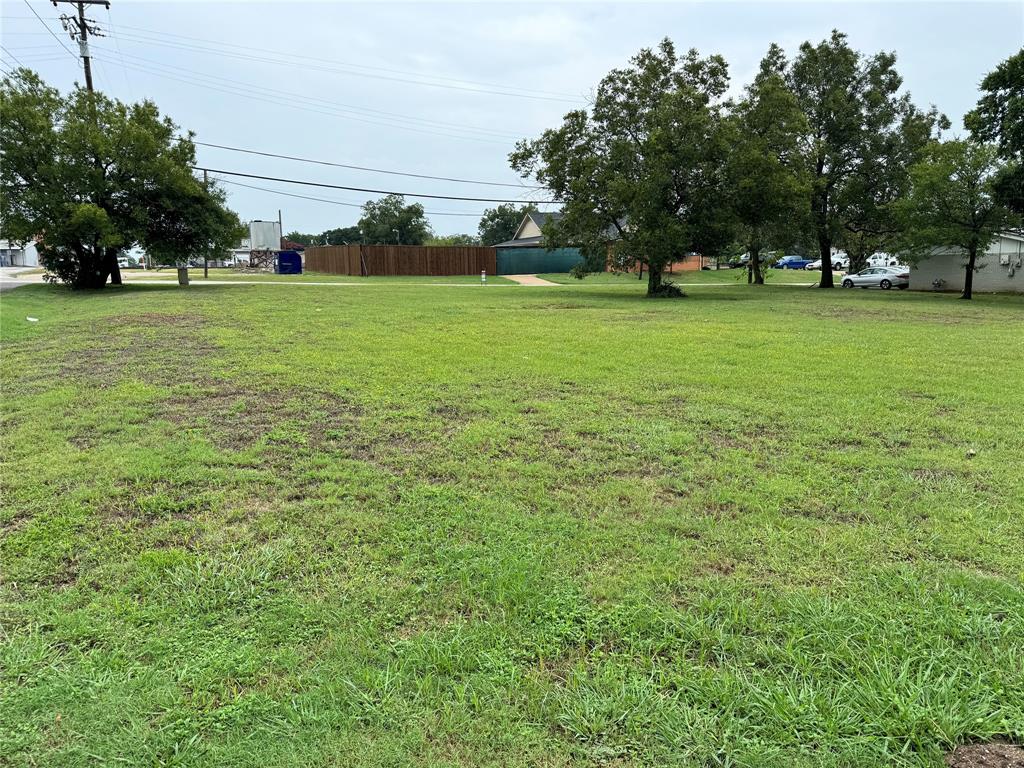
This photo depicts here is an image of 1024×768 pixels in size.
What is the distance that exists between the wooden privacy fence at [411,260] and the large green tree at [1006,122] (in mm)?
28985

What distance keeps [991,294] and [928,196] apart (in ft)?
24.8

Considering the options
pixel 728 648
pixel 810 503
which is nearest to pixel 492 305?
pixel 810 503

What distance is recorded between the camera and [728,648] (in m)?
2.10

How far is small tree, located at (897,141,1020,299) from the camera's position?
63.4ft

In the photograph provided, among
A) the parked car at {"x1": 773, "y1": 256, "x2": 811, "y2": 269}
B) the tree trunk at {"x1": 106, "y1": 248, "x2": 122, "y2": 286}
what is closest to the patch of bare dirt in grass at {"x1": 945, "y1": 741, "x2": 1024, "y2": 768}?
the tree trunk at {"x1": 106, "y1": 248, "x2": 122, "y2": 286}

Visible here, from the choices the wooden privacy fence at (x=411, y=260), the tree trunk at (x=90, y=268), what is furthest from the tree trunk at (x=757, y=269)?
the tree trunk at (x=90, y=268)

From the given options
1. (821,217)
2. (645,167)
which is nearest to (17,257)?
(645,167)

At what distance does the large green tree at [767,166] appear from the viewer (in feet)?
64.5

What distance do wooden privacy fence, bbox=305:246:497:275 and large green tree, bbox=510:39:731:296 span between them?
19361mm

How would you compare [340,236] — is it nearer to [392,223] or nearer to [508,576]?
[392,223]

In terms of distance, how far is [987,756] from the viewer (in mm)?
1669

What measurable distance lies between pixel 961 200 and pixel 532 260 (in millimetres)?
28436

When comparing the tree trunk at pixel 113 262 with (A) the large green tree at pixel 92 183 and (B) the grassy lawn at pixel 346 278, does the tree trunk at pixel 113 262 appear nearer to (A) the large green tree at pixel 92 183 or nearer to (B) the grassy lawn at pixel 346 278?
(A) the large green tree at pixel 92 183

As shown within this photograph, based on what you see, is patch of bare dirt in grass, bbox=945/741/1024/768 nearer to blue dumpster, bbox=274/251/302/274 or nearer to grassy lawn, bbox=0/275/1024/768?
grassy lawn, bbox=0/275/1024/768
